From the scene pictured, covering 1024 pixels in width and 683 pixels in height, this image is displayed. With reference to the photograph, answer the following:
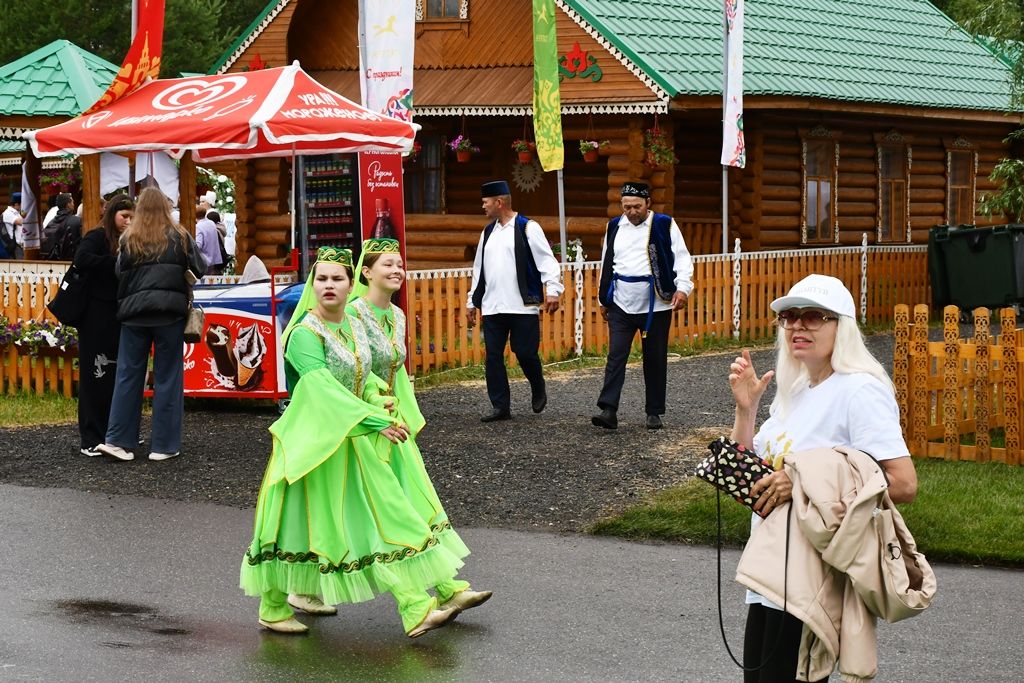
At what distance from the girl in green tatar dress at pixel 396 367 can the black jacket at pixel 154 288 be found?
12.5ft

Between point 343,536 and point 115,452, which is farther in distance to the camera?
point 115,452

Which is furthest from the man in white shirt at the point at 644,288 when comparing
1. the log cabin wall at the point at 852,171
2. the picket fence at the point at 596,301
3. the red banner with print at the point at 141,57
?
the log cabin wall at the point at 852,171

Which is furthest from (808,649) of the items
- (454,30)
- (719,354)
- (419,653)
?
(454,30)

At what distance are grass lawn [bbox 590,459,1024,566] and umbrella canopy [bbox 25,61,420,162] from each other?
4.23m

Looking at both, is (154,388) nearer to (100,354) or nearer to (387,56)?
(100,354)

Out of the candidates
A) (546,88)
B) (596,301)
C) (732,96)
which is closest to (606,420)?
(596,301)

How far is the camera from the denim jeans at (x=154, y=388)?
11.2m

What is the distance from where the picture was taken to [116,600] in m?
7.56

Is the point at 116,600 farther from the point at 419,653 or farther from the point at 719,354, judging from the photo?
the point at 719,354

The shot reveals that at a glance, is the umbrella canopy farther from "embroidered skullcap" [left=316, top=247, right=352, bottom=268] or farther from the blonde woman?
"embroidered skullcap" [left=316, top=247, right=352, bottom=268]

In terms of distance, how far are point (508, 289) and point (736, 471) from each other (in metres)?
8.26

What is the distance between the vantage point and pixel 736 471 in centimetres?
464

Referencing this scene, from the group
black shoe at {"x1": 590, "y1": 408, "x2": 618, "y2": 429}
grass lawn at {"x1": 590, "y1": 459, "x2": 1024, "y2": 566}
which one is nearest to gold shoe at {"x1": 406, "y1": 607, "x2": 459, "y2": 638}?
grass lawn at {"x1": 590, "y1": 459, "x2": 1024, "y2": 566}

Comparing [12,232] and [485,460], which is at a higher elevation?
[12,232]
